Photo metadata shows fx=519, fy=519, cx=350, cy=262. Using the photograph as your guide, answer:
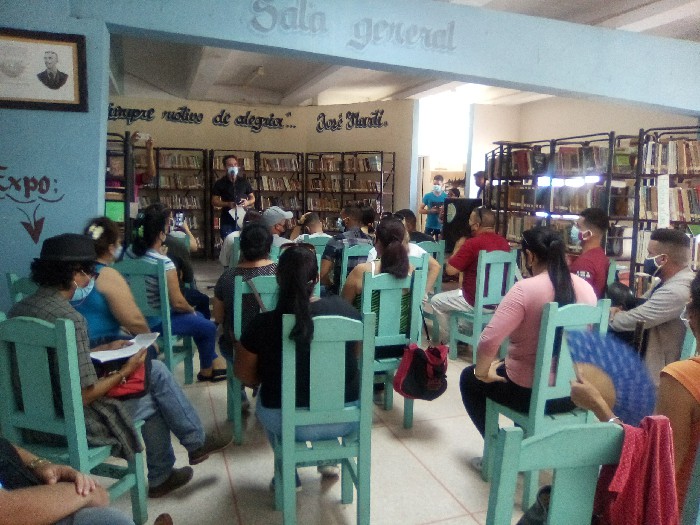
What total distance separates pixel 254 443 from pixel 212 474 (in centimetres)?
35

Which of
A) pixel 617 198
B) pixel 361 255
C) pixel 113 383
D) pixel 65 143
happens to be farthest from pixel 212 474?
pixel 617 198

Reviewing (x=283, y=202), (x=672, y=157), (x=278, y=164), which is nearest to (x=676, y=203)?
(x=672, y=157)

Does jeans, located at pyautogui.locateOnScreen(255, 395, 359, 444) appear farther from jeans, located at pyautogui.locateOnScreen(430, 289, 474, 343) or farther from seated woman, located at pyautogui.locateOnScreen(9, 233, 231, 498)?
jeans, located at pyautogui.locateOnScreen(430, 289, 474, 343)

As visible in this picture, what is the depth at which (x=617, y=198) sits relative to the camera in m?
5.16

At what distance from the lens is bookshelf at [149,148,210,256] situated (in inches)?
371

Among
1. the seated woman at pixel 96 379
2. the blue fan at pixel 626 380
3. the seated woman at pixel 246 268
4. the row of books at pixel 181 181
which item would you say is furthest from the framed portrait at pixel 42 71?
the row of books at pixel 181 181

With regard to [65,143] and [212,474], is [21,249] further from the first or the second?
[212,474]

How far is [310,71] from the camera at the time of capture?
8.50 metres

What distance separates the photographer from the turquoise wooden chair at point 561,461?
1.04m

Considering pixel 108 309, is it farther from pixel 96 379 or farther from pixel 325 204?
pixel 325 204

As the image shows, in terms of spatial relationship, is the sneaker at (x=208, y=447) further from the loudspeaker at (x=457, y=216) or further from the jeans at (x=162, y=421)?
the loudspeaker at (x=457, y=216)

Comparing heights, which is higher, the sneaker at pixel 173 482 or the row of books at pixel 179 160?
the row of books at pixel 179 160

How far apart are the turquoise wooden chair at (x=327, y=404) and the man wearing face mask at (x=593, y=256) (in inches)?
82.2

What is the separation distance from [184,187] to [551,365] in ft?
28.1
